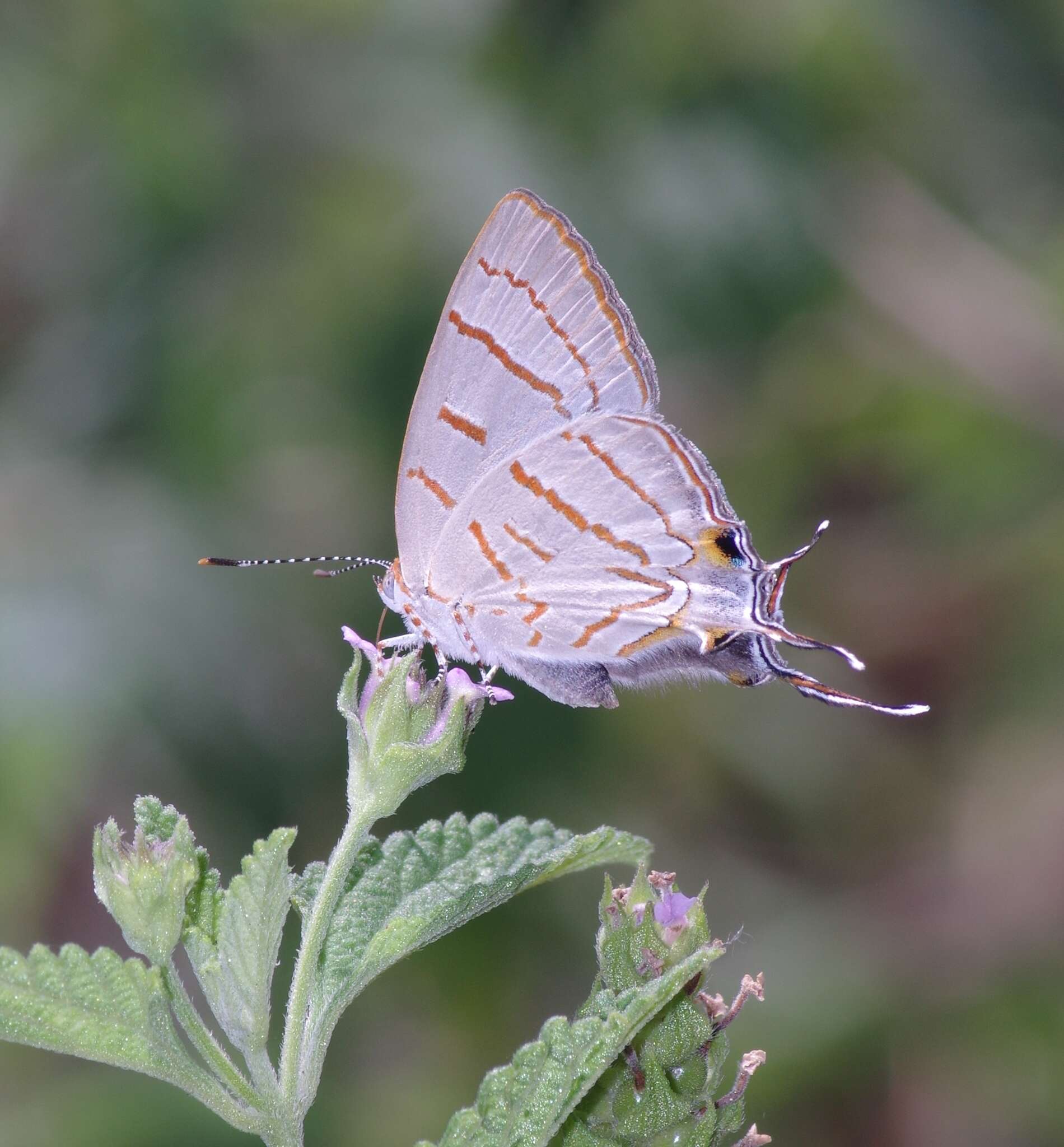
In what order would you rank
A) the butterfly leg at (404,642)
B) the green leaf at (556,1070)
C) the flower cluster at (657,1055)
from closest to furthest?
the green leaf at (556,1070), the flower cluster at (657,1055), the butterfly leg at (404,642)

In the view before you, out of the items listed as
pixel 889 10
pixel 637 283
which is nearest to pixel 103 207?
pixel 637 283

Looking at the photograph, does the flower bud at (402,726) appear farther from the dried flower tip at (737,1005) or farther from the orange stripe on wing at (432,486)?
the orange stripe on wing at (432,486)

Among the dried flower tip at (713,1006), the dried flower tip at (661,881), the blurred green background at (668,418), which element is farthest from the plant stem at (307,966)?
the blurred green background at (668,418)

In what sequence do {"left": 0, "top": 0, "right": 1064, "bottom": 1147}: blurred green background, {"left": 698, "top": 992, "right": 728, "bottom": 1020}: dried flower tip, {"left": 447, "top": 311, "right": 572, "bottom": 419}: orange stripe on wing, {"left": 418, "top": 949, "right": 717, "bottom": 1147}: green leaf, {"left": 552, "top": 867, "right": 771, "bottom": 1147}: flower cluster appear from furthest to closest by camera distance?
{"left": 0, "top": 0, "right": 1064, "bottom": 1147}: blurred green background → {"left": 447, "top": 311, "right": 572, "bottom": 419}: orange stripe on wing → {"left": 698, "top": 992, "right": 728, "bottom": 1020}: dried flower tip → {"left": 552, "top": 867, "right": 771, "bottom": 1147}: flower cluster → {"left": 418, "top": 949, "right": 717, "bottom": 1147}: green leaf

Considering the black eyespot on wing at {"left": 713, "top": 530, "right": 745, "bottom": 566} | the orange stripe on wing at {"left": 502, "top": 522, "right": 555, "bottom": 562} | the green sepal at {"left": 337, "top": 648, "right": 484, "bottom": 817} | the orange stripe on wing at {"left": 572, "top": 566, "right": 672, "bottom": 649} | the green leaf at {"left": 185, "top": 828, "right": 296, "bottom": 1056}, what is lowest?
the green leaf at {"left": 185, "top": 828, "right": 296, "bottom": 1056}

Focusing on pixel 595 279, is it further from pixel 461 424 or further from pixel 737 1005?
pixel 737 1005

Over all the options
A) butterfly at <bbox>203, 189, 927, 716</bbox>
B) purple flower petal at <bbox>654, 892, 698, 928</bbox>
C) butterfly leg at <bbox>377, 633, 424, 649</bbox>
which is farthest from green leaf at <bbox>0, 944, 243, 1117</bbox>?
butterfly at <bbox>203, 189, 927, 716</bbox>

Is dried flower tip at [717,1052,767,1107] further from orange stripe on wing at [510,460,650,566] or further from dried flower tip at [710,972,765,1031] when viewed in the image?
orange stripe on wing at [510,460,650,566]
